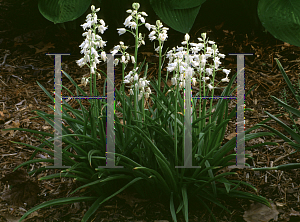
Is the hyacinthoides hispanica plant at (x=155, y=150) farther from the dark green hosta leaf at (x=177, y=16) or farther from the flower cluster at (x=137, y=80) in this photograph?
the dark green hosta leaf at (x=177, y=16)

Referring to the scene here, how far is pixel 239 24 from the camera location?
430 cm

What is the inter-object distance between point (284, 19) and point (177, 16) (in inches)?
38.2

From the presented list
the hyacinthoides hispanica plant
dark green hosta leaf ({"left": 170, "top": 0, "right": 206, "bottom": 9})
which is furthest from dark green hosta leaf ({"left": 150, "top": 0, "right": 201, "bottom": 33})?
the hyacinthoides hispanica plant

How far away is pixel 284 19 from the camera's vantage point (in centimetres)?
311

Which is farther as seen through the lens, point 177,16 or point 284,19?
point 177,16

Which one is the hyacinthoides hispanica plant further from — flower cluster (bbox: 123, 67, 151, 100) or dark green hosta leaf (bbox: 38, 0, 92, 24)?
dark green hosta leaf (bbox: 38, 0, 92, 24)

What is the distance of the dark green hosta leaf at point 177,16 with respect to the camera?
3.22 meters

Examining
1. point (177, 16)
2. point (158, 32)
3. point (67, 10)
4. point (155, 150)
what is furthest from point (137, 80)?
point (67, 10)

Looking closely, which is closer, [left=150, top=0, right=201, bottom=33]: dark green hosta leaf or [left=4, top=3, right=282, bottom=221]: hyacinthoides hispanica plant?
[left=4, top=3, right=282, bottom=221]: hyacinthoides hispanica plant

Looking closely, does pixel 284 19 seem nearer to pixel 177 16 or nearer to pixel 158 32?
pixel 177 16

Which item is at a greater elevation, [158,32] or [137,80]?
[158,32]

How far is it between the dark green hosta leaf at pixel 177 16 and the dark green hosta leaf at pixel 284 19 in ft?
2.18

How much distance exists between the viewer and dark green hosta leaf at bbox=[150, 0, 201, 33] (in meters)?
3.22

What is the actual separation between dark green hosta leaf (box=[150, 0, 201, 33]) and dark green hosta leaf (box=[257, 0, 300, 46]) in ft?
2.18
